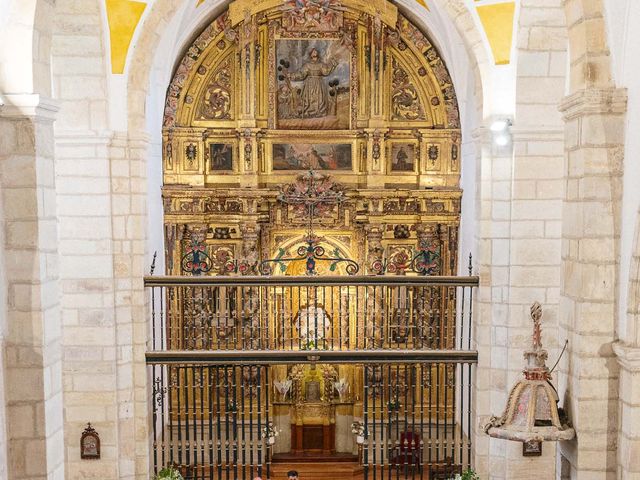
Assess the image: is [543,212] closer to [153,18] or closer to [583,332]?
[583,332]

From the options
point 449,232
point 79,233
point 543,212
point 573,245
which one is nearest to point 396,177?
point 449,232

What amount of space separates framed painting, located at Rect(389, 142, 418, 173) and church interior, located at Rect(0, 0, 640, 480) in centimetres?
4

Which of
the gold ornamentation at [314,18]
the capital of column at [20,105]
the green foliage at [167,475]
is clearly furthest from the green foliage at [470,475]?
the gold ornamentation at [314,18]

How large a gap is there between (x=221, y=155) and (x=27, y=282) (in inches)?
363

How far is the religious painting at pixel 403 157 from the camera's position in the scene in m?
14.9

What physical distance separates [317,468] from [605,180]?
9613 mm

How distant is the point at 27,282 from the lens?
586 centimetres

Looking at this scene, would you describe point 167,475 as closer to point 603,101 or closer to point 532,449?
point 532,449

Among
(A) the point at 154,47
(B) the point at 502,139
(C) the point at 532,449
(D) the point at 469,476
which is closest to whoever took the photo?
(B) the point at 502,139

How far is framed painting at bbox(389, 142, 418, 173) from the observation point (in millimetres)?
14859

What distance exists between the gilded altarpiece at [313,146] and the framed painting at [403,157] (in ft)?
0.06

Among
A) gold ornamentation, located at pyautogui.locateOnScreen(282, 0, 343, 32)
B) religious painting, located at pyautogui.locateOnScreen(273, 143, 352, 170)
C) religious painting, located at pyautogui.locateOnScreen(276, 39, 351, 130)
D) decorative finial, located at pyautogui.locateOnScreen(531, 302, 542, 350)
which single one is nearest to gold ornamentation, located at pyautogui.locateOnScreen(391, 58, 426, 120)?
religious painting, located at pyautogui.locateOnScreen(276, 39, 351, 130)

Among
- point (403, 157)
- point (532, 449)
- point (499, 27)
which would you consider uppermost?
point (499, 27)

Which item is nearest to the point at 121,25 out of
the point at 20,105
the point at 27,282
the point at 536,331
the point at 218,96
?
the point at 20,105
